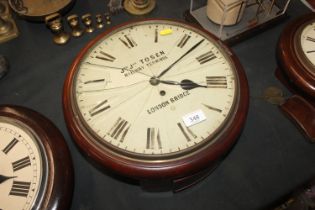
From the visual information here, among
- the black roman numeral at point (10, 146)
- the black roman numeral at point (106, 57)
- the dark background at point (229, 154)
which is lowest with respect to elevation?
the dark background at point (229, 154)

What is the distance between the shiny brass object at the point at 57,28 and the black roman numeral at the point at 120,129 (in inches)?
23.6

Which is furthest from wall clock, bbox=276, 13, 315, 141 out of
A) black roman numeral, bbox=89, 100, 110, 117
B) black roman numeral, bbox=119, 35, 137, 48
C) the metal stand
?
black roman numeral, bbox=89, 100, 110, 117

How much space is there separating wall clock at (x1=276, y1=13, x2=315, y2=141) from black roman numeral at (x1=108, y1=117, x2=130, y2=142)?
625 mm

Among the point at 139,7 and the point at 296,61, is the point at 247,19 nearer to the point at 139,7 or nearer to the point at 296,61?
the point at 296,61

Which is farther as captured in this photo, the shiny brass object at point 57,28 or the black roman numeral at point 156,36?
the shiny brass object at point 57,28

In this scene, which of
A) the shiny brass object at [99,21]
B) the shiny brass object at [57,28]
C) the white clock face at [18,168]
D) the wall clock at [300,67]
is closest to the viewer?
the white clock face at [18,168]

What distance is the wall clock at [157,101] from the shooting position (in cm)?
99

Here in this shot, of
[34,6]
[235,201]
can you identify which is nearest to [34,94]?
[34,6]

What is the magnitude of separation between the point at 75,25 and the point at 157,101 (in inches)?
24.5

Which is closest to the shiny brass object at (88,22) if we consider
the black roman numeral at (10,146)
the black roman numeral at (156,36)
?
the black roman numeral at (156,36)

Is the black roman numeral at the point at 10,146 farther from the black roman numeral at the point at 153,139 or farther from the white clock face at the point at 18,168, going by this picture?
the black roman numeral at the point at 153,139

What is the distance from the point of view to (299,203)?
1.32 meters

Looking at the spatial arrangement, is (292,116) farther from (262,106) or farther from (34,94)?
(34,94)

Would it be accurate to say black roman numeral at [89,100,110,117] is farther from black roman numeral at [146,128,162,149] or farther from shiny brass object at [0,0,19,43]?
shiny brass object at [0,0,19,43]
